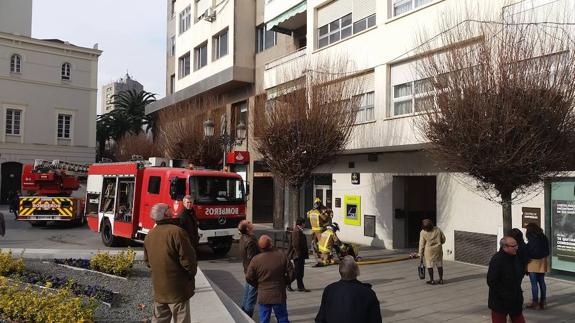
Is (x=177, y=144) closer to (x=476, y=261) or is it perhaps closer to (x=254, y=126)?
(x=254, y=126)

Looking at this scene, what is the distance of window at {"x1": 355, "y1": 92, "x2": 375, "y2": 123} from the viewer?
53.9ft

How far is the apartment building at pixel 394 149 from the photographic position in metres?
13.2

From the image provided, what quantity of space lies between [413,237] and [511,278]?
1146 centimetres

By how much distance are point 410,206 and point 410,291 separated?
23.0 feet

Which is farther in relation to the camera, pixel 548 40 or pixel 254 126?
pixel 254 126

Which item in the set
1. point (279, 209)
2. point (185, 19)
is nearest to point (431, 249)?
point (279, 209)

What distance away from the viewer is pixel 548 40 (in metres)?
9.15

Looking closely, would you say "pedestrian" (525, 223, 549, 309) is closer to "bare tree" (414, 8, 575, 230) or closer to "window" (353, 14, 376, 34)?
"bare tree" (414, 8, 575, 230)

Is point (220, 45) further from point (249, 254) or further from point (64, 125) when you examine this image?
point (64, 125)

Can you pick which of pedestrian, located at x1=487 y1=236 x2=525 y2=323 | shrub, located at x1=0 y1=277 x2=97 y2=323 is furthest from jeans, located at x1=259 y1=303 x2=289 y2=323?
pedestrian, located at x1=487 y1=236 x2=525 y2=323

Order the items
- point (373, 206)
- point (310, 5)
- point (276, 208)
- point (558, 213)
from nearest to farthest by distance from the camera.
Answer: point (558, 213) → point (373, 206) → point (310, 5) → point (276, 208)

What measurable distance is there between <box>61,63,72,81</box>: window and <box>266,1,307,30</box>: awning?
2981 centimetres

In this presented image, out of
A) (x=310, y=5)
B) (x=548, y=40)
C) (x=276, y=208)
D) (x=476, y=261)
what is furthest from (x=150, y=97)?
(x=548, y=40)

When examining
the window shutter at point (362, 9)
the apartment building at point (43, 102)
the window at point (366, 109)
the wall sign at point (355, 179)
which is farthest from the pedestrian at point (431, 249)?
the apartment building at point (43, 102)
